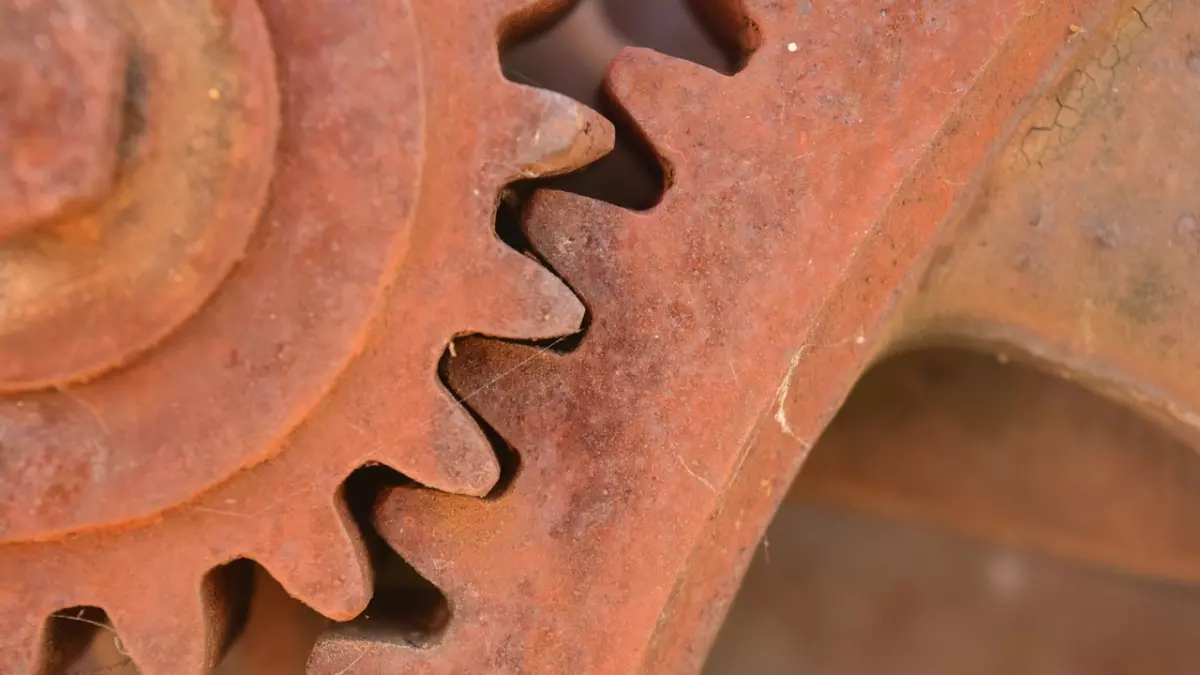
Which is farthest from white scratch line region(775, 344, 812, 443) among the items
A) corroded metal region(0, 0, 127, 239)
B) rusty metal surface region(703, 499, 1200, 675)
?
rusty metal surface region(703, 499, 1200, 675)

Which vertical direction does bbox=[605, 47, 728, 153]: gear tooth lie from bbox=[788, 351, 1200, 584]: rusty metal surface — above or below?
above

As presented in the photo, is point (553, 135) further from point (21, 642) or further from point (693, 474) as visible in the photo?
point (21, 642)

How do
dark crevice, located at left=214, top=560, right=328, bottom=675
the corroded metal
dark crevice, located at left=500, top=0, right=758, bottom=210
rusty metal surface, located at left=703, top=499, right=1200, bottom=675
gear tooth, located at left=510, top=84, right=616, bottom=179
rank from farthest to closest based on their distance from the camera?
rusty metal surface, located at left=703, top=499, right=1200, bottom=675, dark crevice, located at left=214, top=560, right=328, bottom=675, dark crevice, located at left=500, top=0, right=758, bottom=210, gear tooth, located at left=510, top=84, right=616, bottom=179, the corroded metal

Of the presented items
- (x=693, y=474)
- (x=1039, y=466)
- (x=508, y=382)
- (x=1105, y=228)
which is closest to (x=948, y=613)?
(x=1039, y=466)

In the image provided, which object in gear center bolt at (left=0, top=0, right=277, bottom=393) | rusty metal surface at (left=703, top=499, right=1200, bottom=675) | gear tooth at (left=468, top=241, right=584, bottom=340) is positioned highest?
gear center bolt at (left=0, top=0, right=277, bottom=393)

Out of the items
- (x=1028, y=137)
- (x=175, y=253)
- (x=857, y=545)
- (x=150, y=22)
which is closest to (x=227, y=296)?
(x=175, y=253)

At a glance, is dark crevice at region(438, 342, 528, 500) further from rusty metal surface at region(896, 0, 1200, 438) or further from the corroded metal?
rusty metal surface at region(896, 0, 1200, 438)
